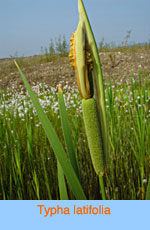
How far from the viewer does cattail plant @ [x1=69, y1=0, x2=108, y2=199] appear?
24.2 inches

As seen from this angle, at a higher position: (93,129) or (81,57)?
(81,57)

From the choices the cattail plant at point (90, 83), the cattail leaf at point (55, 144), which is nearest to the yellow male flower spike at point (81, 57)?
the cattail plant at point (90, 83)

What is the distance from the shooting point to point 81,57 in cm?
62

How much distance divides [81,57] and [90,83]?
72mm

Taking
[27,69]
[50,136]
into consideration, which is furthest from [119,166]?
[27,69]

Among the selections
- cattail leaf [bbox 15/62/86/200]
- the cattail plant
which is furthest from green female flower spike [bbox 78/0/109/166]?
cattail leaf [bbox 15/62/86/200]

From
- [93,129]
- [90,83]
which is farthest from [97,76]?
[93,129]

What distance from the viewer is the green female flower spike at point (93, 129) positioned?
66 cm

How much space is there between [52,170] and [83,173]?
0.76 ft

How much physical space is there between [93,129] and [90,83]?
0.13 meters

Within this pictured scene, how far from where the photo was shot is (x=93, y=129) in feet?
2.20

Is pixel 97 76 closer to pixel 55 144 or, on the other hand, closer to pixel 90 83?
pixel 90 83

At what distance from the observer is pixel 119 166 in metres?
1.77

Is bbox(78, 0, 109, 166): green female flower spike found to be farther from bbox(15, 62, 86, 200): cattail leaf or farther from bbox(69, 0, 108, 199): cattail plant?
bbox(15, 62, 86, 200): cattail leaf
